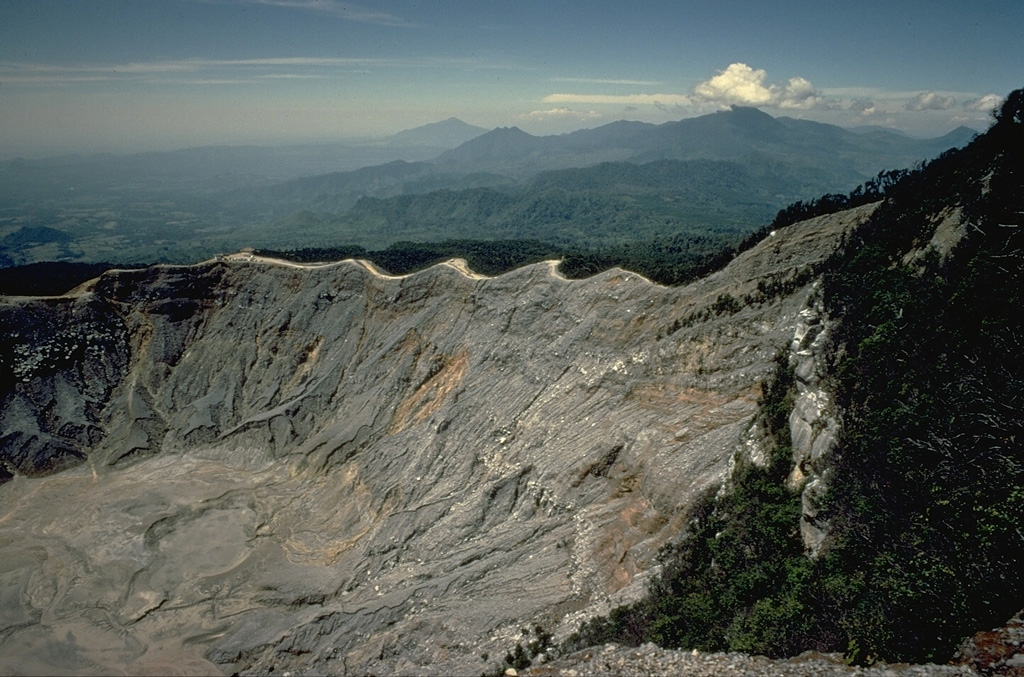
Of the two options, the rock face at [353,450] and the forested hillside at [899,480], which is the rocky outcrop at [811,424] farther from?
the rock face at [353,450]

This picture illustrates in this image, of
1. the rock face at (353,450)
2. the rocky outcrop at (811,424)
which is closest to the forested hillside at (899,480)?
the rocky outcrop at (811,424)

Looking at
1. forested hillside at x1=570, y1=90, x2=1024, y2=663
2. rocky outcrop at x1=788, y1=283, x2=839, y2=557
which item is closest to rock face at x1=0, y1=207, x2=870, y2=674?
rocky outcrop at x1=788, y1=283, x2=839, y2=557

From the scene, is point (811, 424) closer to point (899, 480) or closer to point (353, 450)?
point (899, 480)

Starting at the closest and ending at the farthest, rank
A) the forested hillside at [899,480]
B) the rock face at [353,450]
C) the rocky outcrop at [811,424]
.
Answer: the forested hillside at [899,480]
the rocky outcrop at [811,424]
the rock face at [353,450]

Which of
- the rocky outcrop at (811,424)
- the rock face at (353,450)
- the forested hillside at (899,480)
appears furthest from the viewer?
the rock face at (353,450)

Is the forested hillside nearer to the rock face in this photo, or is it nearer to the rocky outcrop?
the rocky outcrop

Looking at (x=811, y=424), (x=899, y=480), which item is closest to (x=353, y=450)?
(x=811, y=424)

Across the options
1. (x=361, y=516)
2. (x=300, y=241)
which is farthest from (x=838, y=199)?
(x=300, y=241)

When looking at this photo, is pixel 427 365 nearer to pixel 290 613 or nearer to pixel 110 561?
pixel 290 613

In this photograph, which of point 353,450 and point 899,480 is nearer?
point 899,480
